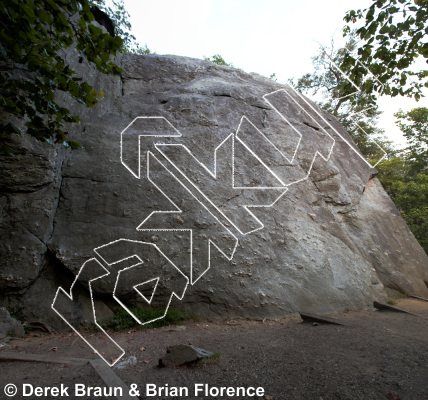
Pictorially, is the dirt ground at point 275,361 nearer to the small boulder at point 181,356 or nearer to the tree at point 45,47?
the small boulder at point 181,356

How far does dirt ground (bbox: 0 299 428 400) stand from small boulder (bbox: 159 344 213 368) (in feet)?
0.20

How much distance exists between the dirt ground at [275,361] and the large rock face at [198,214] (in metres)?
0.77

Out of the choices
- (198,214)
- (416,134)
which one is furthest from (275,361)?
(416,134)

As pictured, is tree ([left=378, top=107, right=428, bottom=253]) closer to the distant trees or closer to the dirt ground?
the distant trees

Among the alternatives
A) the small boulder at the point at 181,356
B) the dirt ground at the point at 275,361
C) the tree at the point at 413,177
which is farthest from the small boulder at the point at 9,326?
the tree at the point at 413,177

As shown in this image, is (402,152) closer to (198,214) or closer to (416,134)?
(416,134)

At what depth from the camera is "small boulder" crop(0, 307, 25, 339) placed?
391 cm

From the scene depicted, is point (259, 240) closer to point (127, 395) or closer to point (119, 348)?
point (119, 348)

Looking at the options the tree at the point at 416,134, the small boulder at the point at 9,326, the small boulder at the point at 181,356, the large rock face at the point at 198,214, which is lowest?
the small boulder at the point at 9,326

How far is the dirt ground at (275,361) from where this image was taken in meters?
2.38

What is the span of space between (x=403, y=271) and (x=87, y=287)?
6.36 metres

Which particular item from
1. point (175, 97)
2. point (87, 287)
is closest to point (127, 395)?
point (87, 287)

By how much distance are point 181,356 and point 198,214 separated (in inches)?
114

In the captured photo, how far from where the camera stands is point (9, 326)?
13.1ft
